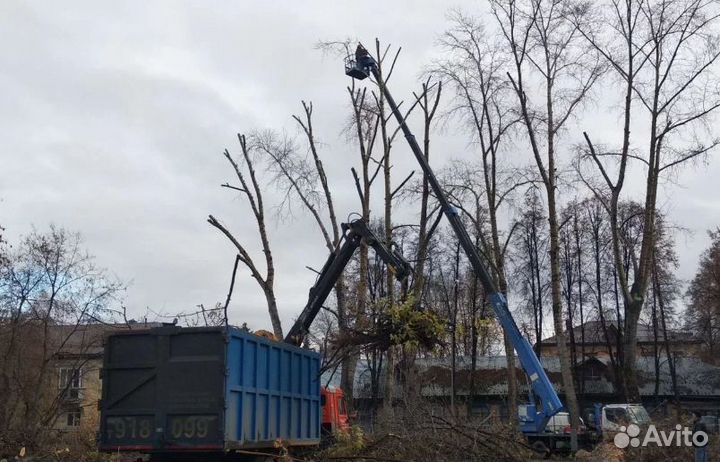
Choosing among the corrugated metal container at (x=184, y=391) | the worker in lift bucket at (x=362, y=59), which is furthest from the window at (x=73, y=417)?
the corrugated metal container at (x=184, y=391)

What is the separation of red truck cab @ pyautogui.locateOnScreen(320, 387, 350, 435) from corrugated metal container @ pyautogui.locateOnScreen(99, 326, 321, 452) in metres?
4.52

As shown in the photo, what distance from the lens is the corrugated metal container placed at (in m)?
12.2

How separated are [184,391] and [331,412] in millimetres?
6530

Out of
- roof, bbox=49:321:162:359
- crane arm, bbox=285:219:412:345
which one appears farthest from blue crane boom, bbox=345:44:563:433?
roof, bbox=49:321:162:359

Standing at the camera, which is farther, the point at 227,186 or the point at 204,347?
the point at 227,186

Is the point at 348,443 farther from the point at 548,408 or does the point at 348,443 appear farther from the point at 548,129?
the point at 548,129

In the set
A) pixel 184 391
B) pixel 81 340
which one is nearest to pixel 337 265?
pixel 184 391

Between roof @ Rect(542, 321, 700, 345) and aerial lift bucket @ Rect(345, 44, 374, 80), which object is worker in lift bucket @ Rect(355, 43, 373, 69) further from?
roof @ Rect(542, 321, 700, 345)

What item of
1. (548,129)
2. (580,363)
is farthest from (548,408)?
(580,363)

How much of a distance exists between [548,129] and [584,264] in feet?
87.0

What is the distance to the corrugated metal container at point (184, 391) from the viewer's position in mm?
12172

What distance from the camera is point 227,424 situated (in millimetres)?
12109

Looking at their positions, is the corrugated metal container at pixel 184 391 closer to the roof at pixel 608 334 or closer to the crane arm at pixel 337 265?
the crane arm at pixel 337 265

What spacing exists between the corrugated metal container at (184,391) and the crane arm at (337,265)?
471 centimetres
